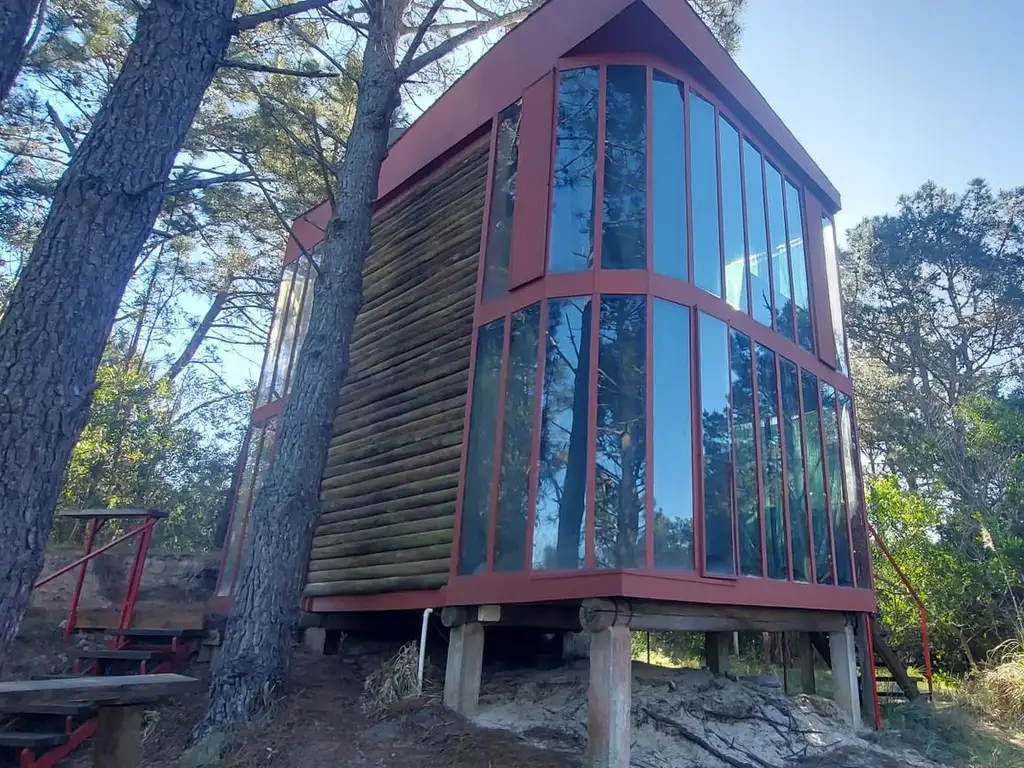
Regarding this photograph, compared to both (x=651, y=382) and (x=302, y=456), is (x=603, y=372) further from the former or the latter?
(x=302, y=456)

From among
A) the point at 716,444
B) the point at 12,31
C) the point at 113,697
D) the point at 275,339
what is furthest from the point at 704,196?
the point at 275,339

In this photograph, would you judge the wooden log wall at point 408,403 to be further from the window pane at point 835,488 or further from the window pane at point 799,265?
the window pane at point 835,488

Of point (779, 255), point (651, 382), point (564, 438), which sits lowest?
point (564, 438)

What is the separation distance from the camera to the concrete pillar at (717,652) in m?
7.54

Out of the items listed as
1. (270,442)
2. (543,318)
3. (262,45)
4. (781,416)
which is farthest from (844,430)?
(262,45)

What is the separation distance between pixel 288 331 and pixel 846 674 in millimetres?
8147

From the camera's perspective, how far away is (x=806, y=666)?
8328 millimetres

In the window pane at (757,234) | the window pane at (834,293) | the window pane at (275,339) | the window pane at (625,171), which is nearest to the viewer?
the window pane at (625,171)

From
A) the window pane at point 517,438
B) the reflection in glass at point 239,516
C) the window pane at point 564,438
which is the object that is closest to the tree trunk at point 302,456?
the window pane at point 517,438

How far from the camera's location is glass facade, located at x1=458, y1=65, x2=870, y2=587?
5.31 meters

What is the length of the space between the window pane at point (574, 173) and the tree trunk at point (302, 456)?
2.00 meters

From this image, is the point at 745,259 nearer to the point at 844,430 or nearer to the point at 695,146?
the point at 695,146

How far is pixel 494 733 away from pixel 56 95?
12.1 metres

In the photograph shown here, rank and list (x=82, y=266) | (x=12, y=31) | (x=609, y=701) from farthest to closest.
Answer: (x=609, y=701) → (x=12, y=31) → (x=82, y=266)
